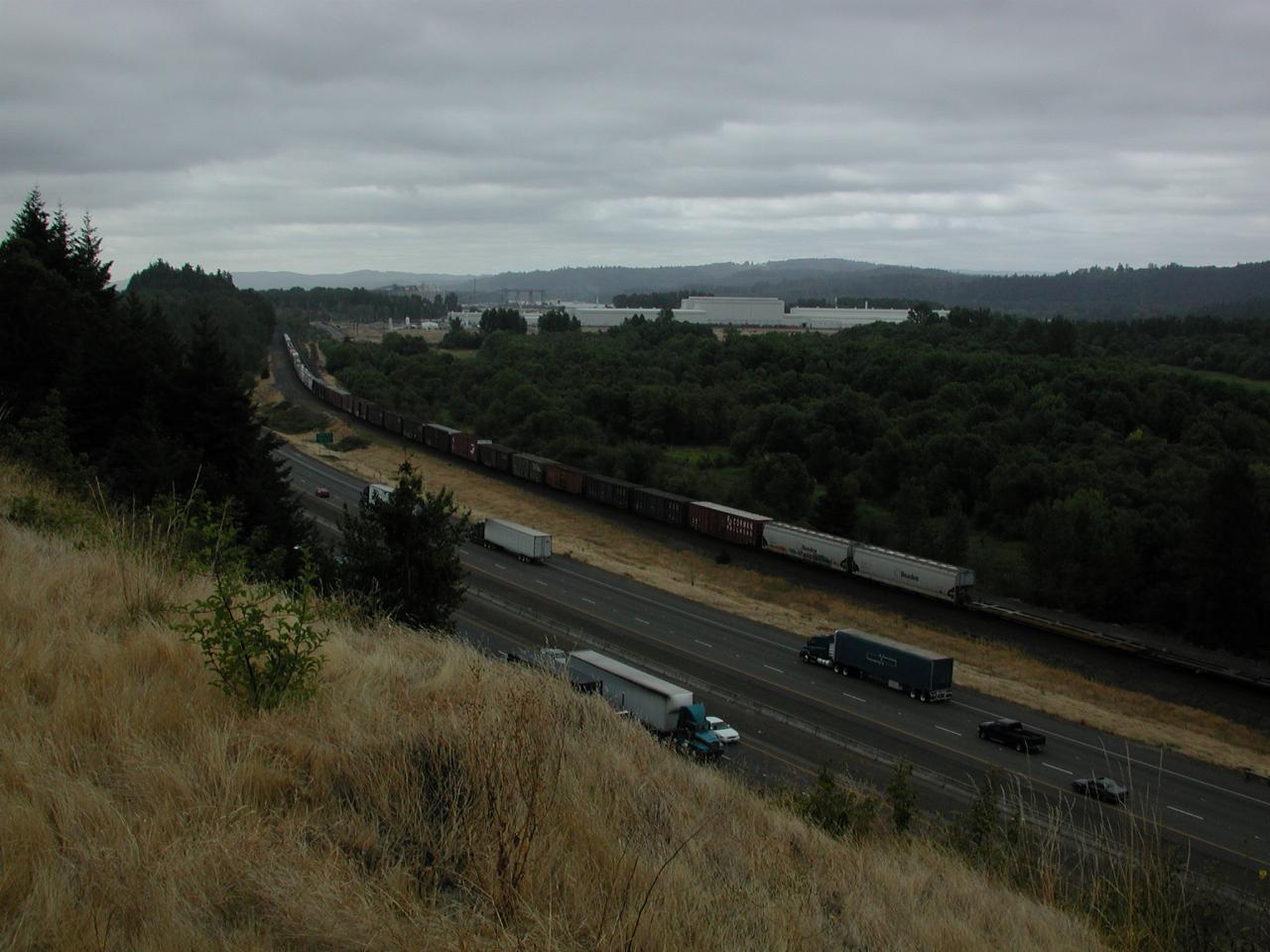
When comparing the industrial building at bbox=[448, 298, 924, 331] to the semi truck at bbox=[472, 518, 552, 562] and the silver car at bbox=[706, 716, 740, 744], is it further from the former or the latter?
the silver car at bbox=[706, 716, 740, 744]

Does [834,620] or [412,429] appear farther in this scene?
[412,429]

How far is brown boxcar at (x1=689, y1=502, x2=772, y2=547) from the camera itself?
4057cm

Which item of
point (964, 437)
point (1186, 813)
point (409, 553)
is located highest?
point (409, 553)

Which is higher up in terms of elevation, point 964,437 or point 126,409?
point 126,409

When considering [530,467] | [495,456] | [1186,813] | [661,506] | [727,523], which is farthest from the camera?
[495,456]

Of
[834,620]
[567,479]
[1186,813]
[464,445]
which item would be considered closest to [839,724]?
[1186,813]

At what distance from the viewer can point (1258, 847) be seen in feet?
54.9

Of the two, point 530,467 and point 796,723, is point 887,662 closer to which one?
point 796,723

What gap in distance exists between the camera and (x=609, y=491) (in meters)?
48.9

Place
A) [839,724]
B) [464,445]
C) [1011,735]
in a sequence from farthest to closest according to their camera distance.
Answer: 1. [464,445]
2. [839,724]
3. [1011,735]

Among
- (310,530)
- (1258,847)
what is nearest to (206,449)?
(310,530)

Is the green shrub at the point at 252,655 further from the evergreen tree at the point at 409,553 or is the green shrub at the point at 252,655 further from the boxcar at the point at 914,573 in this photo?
the boxcar at the point at 914,573

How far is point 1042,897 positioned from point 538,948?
3416mm

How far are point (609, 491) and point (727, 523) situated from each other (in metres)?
9.01
